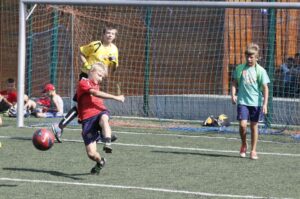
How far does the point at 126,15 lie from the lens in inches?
714

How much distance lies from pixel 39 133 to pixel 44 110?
925 cm

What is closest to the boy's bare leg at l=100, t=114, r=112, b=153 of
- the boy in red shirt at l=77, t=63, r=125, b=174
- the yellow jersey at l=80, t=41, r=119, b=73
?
the boy in red shirt at l=77, t=63, r=125, b=174

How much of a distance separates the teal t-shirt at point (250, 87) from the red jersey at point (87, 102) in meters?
2.56

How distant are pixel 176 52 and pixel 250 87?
6.68m

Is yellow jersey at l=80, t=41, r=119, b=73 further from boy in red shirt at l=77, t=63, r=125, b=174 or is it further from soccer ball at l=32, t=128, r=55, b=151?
soccer ball at l=32, t=128, r=55, b=151

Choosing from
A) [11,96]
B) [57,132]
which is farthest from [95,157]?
[11,96]

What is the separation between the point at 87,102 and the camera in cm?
1003

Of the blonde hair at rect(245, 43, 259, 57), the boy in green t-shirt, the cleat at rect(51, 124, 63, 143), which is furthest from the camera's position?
the cleat at rect(51, 124, 63, 143)

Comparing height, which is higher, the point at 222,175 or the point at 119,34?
the point at 119,34

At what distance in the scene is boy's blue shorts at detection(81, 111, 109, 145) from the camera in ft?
32.3

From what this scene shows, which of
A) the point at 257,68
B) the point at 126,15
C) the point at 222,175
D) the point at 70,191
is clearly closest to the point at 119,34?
the point at 126,15

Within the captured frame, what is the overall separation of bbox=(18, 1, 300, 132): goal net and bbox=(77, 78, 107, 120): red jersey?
6620 mm

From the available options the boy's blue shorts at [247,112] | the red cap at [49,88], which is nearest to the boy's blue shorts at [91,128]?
the boy's blue shorts at [247,112]

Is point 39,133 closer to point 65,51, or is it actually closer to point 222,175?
point 222,175
